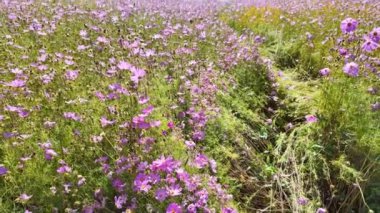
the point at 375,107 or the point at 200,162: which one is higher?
the point at 375,107

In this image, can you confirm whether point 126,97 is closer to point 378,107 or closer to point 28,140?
point 28,140

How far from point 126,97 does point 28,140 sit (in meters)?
0.62

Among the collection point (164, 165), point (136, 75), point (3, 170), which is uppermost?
point (136, 75)

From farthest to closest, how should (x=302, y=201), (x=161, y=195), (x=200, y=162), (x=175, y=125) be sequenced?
(x=175, y=125), (x=302, y=201), (x=200, y=162), (x=161, y=195)

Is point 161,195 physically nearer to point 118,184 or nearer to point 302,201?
point 118,184

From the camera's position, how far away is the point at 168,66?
326cm

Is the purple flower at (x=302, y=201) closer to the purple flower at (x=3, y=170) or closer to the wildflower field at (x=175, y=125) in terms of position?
the wildflower field at (x=175, y=125)

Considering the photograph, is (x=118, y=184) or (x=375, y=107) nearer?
(x=118, y=184)

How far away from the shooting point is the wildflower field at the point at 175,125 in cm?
201

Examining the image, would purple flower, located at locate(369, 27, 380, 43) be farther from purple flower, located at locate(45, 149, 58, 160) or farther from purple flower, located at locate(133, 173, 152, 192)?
purple flower, located at locate(45, 149, 58, 160)

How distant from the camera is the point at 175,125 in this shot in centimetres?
246

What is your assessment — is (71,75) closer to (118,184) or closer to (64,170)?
(64,170)

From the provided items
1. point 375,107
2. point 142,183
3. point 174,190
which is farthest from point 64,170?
point 375,107

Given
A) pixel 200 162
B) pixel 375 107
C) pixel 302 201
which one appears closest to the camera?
pixel 200 162
